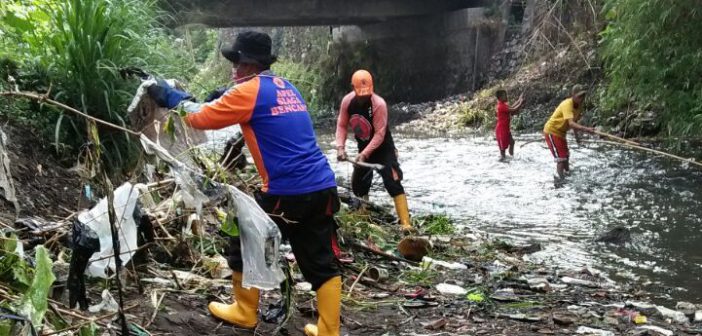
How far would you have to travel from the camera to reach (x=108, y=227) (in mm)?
3244

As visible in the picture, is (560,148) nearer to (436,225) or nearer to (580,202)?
(580,202)

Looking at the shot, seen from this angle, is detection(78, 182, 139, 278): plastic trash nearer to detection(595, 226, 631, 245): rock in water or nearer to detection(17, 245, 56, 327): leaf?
detection(17, 245, 56, 327): leaf

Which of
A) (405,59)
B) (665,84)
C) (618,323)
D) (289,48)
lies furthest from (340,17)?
(618,323)

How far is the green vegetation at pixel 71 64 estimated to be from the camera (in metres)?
5.05

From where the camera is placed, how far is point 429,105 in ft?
75.9

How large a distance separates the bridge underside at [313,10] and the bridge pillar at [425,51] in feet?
2.35

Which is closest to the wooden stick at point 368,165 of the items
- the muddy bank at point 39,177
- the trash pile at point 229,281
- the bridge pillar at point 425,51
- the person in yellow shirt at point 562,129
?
the trash pile at point 229,281

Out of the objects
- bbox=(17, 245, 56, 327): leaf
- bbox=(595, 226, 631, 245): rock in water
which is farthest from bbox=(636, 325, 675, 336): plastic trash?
bbox=(17, 245, 56, 327): leaf

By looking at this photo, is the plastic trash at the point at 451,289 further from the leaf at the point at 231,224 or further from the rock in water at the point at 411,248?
the leaf at the point at 231,224

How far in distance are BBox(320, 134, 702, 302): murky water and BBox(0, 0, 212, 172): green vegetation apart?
3685 millimetres

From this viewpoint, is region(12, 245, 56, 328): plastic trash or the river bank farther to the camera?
the river bank

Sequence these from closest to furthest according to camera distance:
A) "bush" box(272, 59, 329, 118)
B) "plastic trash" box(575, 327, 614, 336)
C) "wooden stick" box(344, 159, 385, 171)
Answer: "plastic trash" box(575, 327, 614, 336) → "wooden stick" box(344, 159, 385, 171) → "bush" box(272, 59, 329, 118)

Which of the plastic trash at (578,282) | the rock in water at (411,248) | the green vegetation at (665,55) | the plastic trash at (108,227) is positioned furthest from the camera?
Result: the green vegetation at (665,55)

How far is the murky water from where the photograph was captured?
635cm
